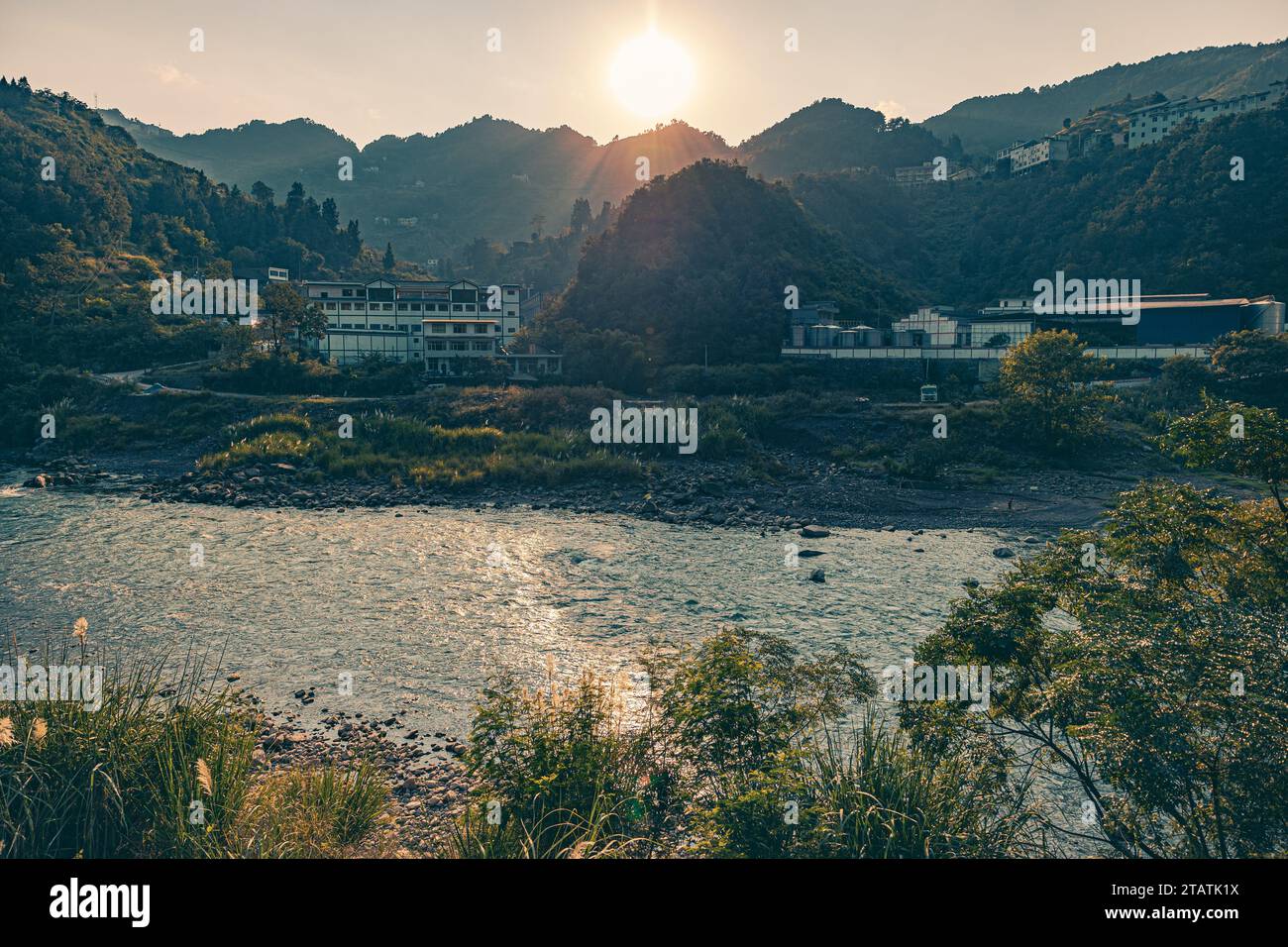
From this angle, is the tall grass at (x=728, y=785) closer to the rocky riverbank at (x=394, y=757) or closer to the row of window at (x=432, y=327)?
the rocky riverbank at (x=394, y=757)

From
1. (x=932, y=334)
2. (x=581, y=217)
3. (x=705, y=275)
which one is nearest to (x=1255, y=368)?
(x=932, y=334)

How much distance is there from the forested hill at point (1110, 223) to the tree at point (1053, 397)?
40163 millimetres

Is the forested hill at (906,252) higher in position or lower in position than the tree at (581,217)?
lower

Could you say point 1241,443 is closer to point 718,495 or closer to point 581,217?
point 718,495

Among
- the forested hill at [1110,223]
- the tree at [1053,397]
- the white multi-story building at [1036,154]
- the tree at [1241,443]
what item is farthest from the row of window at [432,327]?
the white multi-story building at [1036,154]

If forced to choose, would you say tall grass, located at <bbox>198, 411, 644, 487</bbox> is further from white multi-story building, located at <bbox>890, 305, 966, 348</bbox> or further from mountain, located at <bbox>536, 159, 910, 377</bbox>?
white multi-story building, located at <bbox>890, 305, 966, 348</bbox>

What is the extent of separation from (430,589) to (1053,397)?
35.8 meters

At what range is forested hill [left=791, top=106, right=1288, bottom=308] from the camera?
241ft

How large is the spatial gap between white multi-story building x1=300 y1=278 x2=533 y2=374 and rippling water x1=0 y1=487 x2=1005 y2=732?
3574cm

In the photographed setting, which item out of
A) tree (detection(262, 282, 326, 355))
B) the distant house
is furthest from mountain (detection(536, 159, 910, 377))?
the distant house

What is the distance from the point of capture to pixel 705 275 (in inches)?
3088

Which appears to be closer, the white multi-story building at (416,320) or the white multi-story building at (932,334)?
the white multi-story building at (932,334)

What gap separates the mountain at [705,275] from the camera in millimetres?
67438

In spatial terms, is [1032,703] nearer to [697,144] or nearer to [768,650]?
[768,650]
